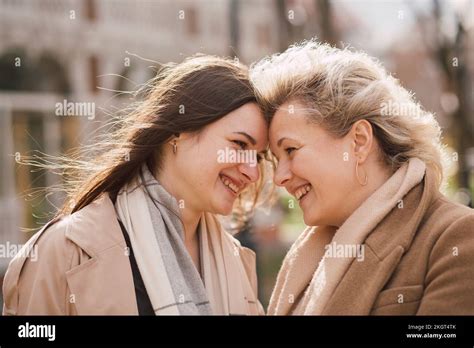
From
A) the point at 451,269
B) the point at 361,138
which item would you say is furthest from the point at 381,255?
the point at 361,138

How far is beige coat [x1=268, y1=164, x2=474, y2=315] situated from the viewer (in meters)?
2.87

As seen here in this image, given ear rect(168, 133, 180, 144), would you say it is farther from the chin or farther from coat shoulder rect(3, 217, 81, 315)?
coat shoulder rect(3, 217, 81, 315)

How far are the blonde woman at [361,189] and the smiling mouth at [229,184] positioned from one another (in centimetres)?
25

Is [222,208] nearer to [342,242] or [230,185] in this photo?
[230,185]

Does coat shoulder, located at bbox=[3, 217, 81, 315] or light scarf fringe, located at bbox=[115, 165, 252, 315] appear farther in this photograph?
light scarf fringe, located at bbox=[115, 165, 252, 315]

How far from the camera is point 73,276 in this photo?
3037 mm

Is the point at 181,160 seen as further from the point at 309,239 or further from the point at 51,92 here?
the point at 51,92

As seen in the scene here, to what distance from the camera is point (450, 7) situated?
8.28 metres

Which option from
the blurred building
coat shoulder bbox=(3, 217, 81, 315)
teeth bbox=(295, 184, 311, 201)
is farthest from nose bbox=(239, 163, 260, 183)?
the blurred building

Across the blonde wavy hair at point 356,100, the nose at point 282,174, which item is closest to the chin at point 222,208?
the nose at point 282,174

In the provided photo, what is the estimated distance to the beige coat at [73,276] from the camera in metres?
3.05

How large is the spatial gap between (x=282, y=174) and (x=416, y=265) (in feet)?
2.59

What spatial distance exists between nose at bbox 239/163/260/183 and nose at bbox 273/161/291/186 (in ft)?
0.41

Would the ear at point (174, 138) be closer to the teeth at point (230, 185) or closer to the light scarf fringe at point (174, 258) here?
the light scarf fringe at point (174, 258)
